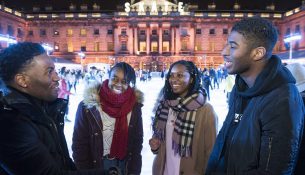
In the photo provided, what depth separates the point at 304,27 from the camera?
5159 centimetres

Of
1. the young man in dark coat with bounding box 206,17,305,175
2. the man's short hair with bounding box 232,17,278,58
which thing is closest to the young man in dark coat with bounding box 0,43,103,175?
the young man in dark coat with bounding box 206,17,305,175

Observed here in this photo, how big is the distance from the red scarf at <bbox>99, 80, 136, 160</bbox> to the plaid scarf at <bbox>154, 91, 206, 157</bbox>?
1.12ft

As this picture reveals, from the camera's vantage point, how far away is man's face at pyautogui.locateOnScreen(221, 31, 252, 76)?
1.75 m

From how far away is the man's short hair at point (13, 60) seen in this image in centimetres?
177

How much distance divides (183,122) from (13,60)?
1.55 metres

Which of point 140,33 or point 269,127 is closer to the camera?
point 269,127

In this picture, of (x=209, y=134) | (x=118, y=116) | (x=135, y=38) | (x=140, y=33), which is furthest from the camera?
(x=140, y=33)

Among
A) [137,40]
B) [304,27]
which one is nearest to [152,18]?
[137,40]

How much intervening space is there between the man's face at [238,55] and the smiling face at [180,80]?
124 centimetres

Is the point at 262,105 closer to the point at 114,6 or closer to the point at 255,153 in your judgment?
the point at 255,153

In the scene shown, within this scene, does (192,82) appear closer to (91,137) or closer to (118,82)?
(118,82)

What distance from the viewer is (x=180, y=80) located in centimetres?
307

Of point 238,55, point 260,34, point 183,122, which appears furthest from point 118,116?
point 260,34

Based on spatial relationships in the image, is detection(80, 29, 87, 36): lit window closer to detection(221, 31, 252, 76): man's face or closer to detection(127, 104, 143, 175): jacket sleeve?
detection(127, 104, 143, 175): jacket sleeve
